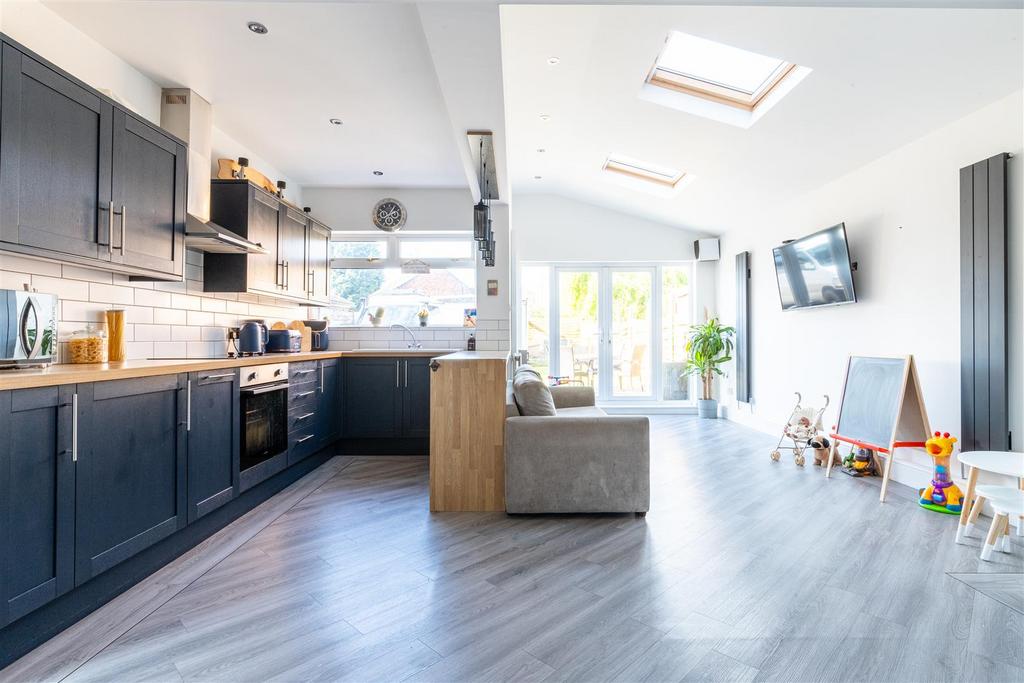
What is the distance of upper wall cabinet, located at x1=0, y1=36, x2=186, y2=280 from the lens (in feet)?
6.10

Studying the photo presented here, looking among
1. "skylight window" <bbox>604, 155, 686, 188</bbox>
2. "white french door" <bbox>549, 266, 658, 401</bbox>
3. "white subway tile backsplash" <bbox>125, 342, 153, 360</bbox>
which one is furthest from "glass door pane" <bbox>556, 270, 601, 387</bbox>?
"white subway tile backsplash" <bbox>125, 342, 153, 360</bbox>

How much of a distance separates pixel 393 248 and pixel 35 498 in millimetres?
4106

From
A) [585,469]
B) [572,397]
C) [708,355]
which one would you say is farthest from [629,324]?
[585,469]

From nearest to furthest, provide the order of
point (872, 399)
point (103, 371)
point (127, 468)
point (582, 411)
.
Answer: point (103, 371) < point (127, 468) < point (872, 399) < point (582, 411)

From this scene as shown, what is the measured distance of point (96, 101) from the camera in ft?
7.29

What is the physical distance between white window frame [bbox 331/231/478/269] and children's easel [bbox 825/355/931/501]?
369cm

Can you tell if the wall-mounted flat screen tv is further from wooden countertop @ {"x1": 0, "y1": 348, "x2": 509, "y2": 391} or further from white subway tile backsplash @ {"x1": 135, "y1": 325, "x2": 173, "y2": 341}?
white subway tile backsplash @ {"x1": 135, "y1": 325, "x2": 173, "y2": 341}

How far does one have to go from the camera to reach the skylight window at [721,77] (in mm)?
3408

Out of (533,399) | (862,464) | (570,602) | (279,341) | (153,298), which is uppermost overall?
(153,298)

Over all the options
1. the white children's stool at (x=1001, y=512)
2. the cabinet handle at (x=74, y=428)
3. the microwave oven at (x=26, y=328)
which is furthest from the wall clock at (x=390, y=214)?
the white children's stool at (x=1001, y=512)

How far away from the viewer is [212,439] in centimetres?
264

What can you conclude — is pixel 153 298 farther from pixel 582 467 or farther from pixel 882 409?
pixel 882 409

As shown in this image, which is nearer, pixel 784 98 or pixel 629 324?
pixel 784 98

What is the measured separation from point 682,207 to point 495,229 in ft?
8.06
